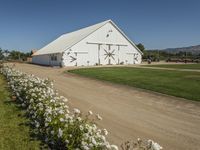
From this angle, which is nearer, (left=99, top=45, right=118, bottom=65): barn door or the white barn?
the white barn

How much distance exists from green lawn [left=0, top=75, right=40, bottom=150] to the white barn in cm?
2983

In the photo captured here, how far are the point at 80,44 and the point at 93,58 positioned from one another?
345 cm

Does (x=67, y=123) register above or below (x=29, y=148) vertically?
above

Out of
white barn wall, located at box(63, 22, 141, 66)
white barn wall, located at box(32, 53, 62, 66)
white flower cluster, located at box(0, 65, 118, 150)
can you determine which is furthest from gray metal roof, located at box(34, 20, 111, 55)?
white flower cluster, located at box(0, 65, 118, 150)

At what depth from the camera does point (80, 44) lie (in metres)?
40.1

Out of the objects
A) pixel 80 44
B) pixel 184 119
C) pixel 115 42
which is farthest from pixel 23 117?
pixel 115 42

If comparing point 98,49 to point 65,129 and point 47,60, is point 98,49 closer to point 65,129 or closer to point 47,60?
point 47,60

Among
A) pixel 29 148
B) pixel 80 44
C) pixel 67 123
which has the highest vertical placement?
pixel 80 44

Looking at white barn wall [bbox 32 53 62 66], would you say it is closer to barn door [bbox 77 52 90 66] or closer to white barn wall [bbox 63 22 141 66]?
white barn wall [bbox 63 22 141 66]

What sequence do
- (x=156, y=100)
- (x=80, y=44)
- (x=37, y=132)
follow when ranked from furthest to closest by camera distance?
(x=80, y=44) < (x=156, y=100) < (x=37, y=132)

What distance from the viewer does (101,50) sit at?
42.8 m

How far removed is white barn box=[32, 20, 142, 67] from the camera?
130 ft

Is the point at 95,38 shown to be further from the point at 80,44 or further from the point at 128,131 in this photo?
the point at 128,131

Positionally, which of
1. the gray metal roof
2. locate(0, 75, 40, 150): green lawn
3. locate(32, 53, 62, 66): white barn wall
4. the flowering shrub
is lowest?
locate(0, 75, 40, 150): green lawn
